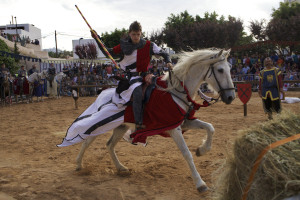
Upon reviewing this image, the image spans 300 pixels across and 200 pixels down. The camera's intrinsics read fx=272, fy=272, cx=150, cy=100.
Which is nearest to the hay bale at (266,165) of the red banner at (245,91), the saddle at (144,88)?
the saddle at (144,88)

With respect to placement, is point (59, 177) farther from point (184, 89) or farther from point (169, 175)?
point (184, 89)

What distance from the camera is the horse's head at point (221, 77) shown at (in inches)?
152

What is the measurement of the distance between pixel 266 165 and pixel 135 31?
2973 mm

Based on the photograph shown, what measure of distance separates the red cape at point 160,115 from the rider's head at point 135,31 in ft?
2.89

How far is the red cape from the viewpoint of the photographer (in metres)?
3.83

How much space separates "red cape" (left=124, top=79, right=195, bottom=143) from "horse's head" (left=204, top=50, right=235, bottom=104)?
60cm

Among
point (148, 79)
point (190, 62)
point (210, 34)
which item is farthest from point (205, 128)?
point (210, 34)

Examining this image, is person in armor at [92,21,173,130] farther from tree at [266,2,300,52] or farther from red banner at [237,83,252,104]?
tree at [266,2,300,52]

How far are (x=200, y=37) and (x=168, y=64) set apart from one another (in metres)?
28.2

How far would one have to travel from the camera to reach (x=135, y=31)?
4.27 meters

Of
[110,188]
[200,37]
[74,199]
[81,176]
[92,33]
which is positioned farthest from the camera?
[200,37]

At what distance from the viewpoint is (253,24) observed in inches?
1010

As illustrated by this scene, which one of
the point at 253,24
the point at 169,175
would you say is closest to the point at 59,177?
the point at 169,175

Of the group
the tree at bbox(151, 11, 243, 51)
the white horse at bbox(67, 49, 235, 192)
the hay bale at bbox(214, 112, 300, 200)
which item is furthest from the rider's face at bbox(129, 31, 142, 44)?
the tree at bbox(151, 11, 243, 51)
